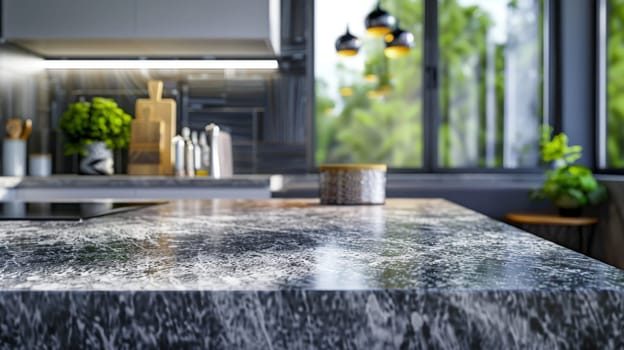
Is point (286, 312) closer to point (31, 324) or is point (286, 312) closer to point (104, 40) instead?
point (31, 324)

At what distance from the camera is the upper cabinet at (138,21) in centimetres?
296

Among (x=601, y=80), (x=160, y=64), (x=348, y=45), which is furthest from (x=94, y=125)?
(x=601, y=80)

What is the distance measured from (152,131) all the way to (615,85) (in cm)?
275

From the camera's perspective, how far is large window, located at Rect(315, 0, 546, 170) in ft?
12.0

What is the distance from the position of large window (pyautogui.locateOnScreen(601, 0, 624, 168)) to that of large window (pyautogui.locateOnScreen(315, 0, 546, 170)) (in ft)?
1.27

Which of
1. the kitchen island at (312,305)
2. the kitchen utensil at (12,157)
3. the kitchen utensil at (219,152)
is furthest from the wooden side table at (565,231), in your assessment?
the kitchen island at (312,305)

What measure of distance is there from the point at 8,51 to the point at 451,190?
259 centimetres

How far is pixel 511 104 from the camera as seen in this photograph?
144 inches

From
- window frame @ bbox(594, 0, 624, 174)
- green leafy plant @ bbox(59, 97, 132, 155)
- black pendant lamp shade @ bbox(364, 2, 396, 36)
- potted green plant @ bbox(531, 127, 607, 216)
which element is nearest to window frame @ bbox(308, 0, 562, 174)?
window frame @ bbox(594, 0, 624, 174)

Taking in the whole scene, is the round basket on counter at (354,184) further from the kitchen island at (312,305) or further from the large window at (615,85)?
the large window at (615,85)

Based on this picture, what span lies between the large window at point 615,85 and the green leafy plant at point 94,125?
113 inches

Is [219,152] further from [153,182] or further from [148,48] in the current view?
[148,48]

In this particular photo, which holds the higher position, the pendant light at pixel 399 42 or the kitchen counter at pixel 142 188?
the pendant light at pixel 399 42

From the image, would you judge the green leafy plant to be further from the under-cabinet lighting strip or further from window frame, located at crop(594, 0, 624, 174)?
window frame, located at crop(594, 0, 624, 174)
